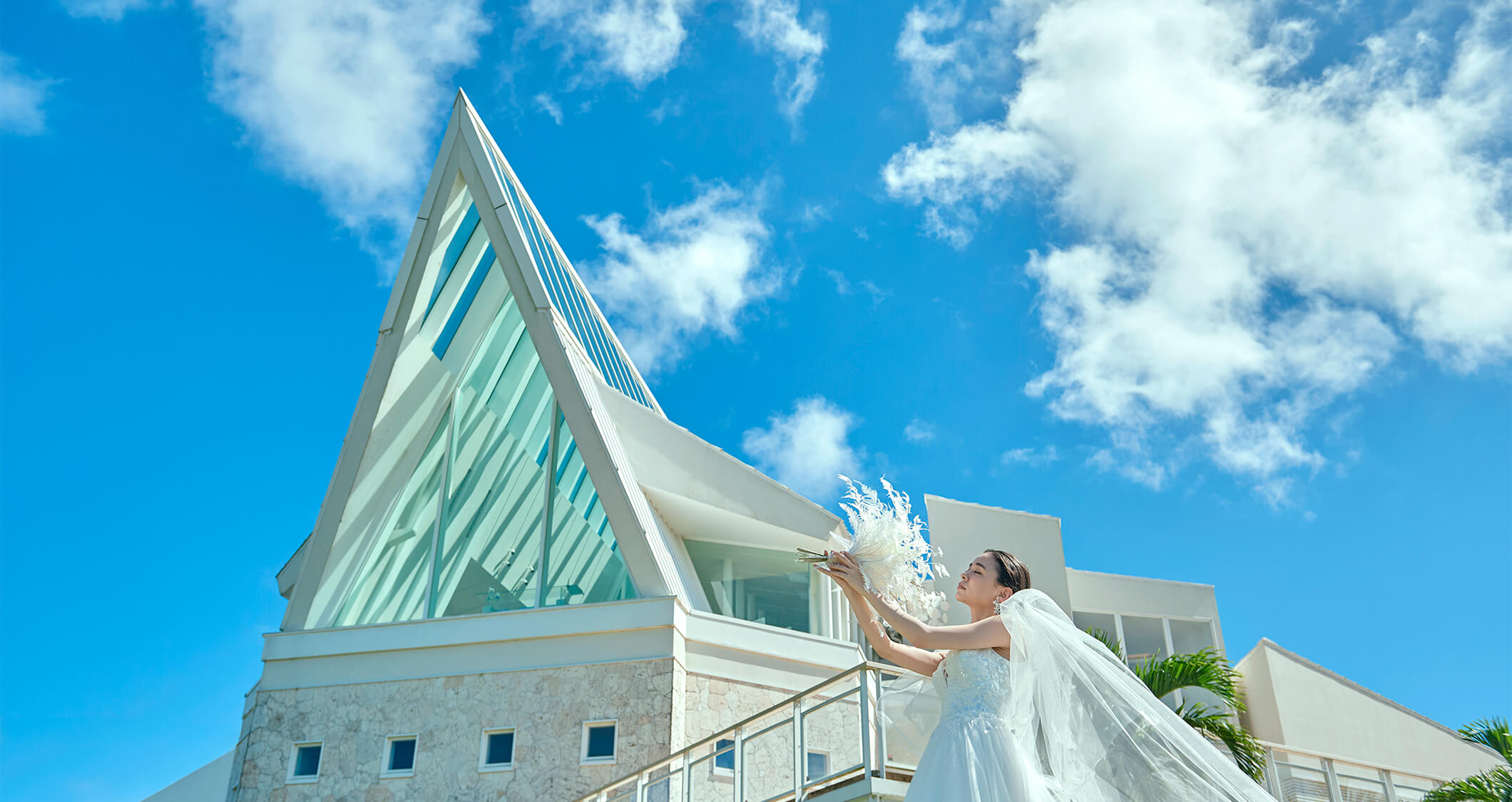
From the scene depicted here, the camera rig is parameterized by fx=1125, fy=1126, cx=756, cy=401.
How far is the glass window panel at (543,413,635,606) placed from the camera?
1399 centimetres

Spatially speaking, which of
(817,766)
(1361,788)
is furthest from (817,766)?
(1361,788)

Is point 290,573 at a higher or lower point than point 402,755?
higher

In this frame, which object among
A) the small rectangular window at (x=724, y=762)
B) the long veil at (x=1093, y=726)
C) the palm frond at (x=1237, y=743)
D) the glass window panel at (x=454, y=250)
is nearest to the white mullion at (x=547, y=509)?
the glass window panel at (x=454, y=250)

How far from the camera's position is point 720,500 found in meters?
15.8

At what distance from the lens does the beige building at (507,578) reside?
13234mm

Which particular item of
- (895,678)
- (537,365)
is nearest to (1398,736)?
(895,678)

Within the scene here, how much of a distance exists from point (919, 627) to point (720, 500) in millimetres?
11115

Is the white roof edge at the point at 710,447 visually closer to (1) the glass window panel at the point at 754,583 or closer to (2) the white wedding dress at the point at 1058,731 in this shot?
(1) the glass window panel at the point at 754,583

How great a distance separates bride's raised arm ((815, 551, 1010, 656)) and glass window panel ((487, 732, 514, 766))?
933cm

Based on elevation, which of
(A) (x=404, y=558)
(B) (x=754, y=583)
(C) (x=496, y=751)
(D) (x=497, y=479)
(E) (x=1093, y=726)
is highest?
(D) (x=497, y=479)

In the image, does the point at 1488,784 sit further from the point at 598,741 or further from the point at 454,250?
the point at 454,250

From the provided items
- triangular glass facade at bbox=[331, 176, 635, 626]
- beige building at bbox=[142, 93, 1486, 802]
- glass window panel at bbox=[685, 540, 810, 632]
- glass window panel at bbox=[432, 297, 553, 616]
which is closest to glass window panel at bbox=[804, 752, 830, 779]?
beige building at bbox=[142, 93, 1486, 802]

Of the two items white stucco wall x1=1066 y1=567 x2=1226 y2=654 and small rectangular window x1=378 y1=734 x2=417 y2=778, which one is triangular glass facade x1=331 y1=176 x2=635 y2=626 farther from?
white stucco wall x1=1066 y1=567 x2=1226 y2=654

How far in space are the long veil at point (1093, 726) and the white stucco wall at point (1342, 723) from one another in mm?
17804
